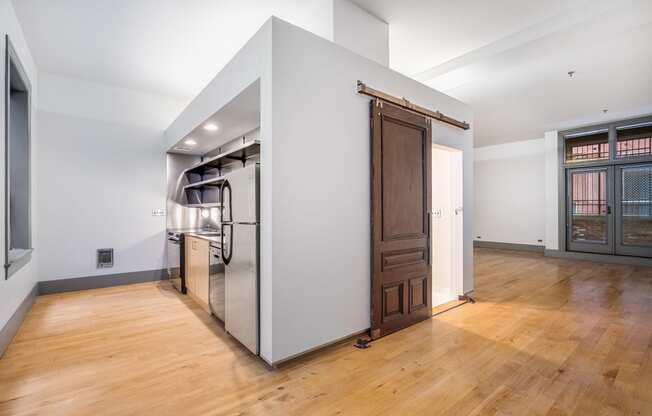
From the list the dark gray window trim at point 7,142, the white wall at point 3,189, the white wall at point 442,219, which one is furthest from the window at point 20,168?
the white wall at point 442,219

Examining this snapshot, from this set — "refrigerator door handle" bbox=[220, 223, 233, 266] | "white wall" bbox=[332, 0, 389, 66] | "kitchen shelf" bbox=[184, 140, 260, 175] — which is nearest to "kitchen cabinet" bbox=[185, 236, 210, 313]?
"refrigerator door handle" bbox=[220, 223, 233, 266]

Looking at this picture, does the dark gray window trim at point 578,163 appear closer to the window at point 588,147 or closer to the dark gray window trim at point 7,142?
the window at point 588,147

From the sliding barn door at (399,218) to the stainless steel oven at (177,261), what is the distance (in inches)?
115

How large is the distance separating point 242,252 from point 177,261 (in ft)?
7.97

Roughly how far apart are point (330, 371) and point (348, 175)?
159cm

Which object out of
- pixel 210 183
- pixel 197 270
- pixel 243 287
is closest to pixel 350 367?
pixel 243 287

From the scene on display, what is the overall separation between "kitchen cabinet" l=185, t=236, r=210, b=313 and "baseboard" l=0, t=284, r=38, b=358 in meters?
1.64

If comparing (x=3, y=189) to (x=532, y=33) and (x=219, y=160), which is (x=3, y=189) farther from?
(x=532, y=33)

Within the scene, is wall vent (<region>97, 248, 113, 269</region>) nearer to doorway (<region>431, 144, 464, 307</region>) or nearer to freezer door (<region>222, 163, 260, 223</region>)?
freezer door (<region>222, 163, 260, 223</region>)

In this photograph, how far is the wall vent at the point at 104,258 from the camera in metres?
4.72

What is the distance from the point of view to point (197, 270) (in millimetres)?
3799

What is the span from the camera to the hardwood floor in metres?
1.86

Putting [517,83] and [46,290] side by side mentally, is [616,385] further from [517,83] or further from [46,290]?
[46,290]

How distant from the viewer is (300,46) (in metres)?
2.39
